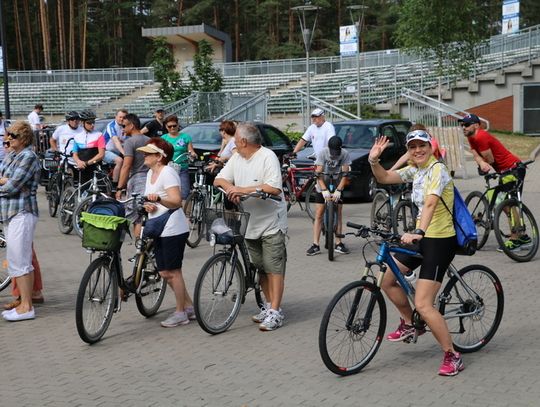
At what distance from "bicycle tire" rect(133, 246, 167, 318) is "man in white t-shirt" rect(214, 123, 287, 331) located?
930 millimetres

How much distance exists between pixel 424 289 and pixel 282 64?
43508mm

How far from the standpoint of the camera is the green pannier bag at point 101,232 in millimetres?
6707

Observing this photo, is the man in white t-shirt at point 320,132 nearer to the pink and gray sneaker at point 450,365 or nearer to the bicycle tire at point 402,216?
the bicycle tire at point 402,216

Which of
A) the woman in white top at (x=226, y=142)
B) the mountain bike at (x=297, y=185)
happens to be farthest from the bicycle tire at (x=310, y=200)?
the woman in white top at (x=226, y=142)

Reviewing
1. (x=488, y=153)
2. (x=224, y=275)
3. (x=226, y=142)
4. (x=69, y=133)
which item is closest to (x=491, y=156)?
(x=488, y=153)

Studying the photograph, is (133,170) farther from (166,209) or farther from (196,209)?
(166,209)

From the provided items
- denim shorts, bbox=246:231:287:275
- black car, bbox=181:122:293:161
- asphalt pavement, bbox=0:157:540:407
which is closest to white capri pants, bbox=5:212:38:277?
asphalt pavement, bbox=0:157:540:407

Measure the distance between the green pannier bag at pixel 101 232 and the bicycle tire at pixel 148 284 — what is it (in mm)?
475

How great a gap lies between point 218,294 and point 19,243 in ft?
6.69

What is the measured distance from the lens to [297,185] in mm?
15016

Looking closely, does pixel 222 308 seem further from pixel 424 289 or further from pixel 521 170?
pixel 521 170

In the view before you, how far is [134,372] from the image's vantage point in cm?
604

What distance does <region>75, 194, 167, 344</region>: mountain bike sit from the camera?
6.57 metres

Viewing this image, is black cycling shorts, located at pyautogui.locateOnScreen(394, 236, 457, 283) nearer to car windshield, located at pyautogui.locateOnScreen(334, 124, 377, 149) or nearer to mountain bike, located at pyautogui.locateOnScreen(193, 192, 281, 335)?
mountain bike, located at pyautogui.locateOnScreen(193, 192, 281, 335)
